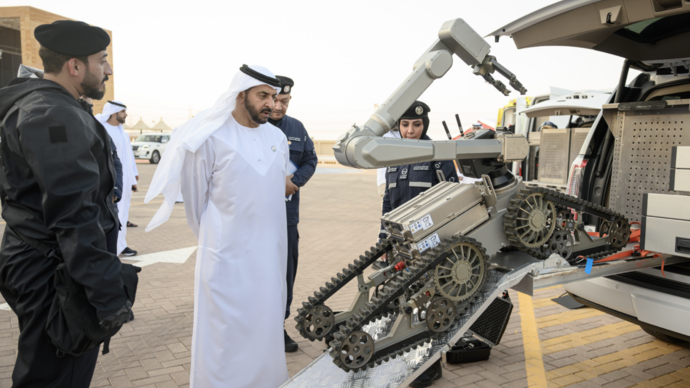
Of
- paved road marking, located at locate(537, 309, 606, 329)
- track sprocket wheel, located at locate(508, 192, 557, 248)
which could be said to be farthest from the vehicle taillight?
paved road marking, located at locate(537, 309, 606, 329)

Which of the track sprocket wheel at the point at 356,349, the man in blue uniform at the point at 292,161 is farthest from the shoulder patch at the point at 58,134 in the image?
the man in blue uniform at the point at 292,161

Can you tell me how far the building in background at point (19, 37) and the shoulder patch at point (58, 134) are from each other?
118ft

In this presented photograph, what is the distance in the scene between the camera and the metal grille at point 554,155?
1212cm

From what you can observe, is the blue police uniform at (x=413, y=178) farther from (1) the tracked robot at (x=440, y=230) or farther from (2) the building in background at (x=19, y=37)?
(2) the building in background at (x=19, y=37)

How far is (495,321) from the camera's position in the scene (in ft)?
13.7

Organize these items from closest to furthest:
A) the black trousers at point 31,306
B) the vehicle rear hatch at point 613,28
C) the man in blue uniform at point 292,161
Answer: the black trousers at point 31,306 → the vehicle rear hatch at point 613,28 → the man in blue uniform at point 292,161

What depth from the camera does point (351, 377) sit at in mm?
2928

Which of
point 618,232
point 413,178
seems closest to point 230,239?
point 413,178

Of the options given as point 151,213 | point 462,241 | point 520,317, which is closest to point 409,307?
point 462,241

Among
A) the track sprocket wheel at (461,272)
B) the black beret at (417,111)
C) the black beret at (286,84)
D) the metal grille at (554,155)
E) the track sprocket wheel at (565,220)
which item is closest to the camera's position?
the track sprocket wheel at (461,272)

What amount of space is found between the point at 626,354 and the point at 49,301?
443 centimetres

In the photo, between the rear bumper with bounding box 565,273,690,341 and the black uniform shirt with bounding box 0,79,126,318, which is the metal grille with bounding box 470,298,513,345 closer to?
the rear bumper with bounding box 565,273,690,341

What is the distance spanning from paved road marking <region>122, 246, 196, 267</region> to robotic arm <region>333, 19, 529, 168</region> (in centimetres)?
535

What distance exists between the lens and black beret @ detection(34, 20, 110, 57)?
236 cm
